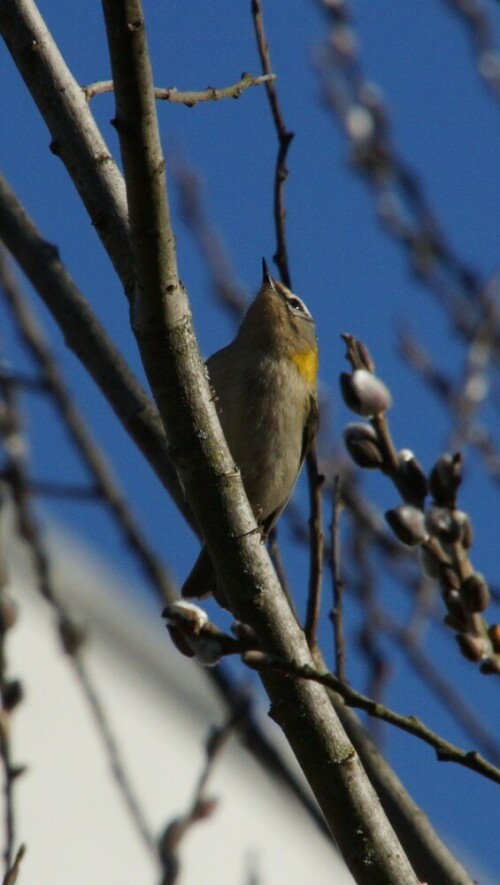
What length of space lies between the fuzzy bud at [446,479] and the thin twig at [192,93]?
136cm

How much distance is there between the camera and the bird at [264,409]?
508cm

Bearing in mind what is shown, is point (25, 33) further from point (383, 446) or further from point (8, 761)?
point (8, 761)

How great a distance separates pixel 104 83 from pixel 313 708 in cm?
174

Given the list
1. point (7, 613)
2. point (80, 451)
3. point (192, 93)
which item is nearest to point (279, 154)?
point (192, 93)

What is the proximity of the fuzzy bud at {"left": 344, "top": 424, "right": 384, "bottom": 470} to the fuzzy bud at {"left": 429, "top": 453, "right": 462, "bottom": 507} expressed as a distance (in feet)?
0.37

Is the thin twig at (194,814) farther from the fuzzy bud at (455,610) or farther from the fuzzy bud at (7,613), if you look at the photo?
the fuzzy bud at (455,610)

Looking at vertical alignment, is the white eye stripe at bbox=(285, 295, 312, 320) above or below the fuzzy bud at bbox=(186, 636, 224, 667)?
above

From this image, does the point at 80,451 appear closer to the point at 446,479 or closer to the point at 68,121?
the point at 68,121

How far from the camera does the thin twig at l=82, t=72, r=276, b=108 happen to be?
3171 mm

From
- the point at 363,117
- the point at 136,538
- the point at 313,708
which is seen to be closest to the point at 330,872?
the point at 363,117

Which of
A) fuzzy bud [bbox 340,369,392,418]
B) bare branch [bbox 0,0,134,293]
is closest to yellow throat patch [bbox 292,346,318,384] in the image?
bare branch [bbox 0,0,134,293]

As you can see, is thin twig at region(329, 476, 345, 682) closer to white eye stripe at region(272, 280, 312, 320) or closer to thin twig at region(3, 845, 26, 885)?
thin twig at region(3, 845, 26, 885)

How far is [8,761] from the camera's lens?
118 inches

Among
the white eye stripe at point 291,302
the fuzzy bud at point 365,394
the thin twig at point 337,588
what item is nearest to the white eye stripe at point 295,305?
the white eye stripe at point 291,302
